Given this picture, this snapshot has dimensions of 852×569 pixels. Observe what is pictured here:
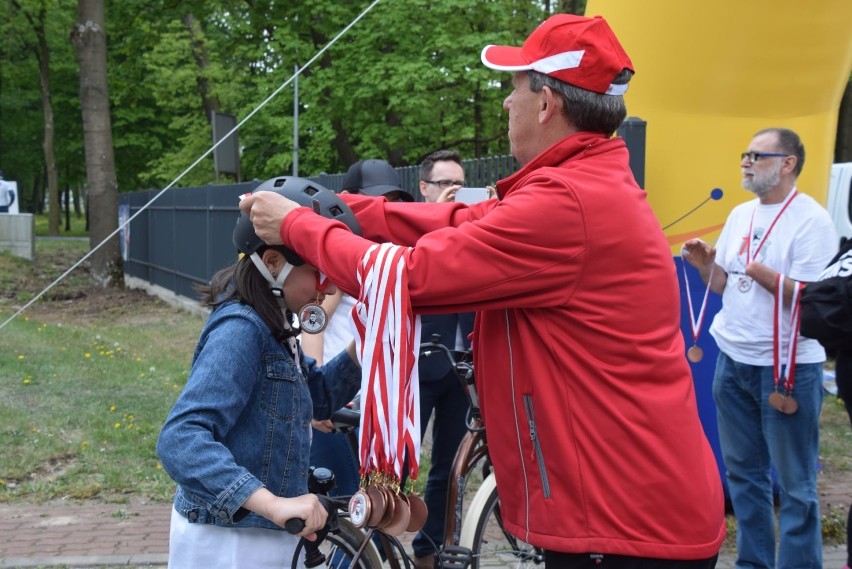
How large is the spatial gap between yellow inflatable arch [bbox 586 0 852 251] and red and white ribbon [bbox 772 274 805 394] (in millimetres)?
1121

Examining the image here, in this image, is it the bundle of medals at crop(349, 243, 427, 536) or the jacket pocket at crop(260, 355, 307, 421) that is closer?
the bundle of medals at crop(349, 243, 427, 536)

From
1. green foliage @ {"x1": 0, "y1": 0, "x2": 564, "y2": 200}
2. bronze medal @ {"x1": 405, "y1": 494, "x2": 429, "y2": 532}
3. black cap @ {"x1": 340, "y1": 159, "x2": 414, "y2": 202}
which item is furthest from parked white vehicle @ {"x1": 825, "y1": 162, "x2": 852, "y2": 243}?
bronze medal @ {"x1": 405, "y1": 494, "x2": 429, "y2": 532}

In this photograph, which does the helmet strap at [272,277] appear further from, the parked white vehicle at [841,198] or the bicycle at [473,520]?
the parked white vehicle at [841,198]

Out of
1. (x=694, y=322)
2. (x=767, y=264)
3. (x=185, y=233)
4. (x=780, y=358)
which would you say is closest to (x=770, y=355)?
(x=780, y=358)

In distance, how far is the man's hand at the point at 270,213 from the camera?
7.59 ft

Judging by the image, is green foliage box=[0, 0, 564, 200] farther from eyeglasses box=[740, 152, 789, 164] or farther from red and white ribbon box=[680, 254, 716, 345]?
eyeglasses box=[740, 152, 789, 164]

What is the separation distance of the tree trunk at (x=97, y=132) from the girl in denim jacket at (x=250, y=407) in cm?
1763

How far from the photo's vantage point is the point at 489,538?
4469mm

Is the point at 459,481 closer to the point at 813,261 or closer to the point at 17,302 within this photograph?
the point at 813,261

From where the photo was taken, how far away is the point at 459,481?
4438 mm

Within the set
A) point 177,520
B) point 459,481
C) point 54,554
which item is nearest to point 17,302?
point 54,554

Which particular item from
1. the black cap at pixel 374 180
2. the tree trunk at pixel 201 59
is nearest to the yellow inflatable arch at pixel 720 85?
the black cap at pixel 374 180

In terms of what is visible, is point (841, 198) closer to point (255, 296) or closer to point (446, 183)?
point (446, 183)

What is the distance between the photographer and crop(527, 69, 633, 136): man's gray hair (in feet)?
7.64
